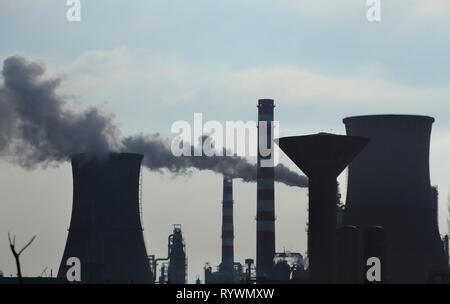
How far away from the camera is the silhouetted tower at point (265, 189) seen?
8788cm

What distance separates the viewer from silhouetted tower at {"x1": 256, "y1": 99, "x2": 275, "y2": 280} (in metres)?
87.9

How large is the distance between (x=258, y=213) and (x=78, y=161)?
71.3ft

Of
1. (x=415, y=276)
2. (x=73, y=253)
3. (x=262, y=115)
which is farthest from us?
(x=262, y=115)

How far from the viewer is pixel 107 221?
7775 centimetres

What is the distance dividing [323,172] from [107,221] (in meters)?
26.4

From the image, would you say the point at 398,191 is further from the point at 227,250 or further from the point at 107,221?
the point at 227,250

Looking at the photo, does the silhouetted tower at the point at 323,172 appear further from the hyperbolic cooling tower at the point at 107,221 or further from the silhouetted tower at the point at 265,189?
the silhouetted tower at the point at 265,189

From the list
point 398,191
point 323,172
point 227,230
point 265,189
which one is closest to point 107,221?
point 265,189

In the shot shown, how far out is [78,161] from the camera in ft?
247

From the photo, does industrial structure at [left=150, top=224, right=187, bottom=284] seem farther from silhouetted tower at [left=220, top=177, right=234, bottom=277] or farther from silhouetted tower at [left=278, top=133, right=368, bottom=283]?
silhouetted tower at [left=278, top=133, right=368, bottom=283]

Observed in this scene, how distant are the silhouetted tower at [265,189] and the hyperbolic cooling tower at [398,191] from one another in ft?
57.9
